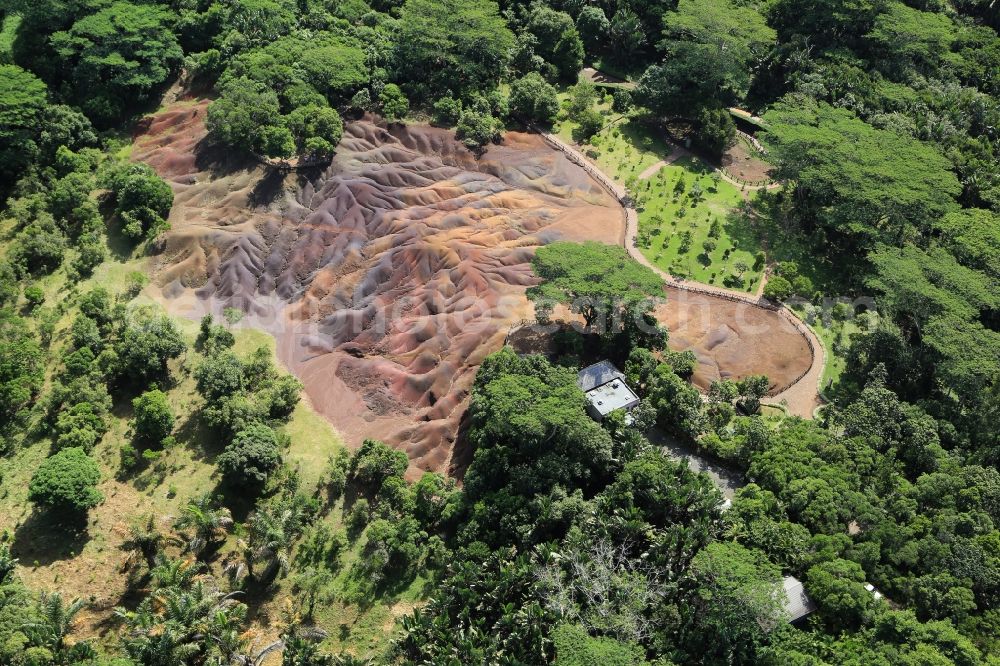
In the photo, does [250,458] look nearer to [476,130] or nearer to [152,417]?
[152,417]

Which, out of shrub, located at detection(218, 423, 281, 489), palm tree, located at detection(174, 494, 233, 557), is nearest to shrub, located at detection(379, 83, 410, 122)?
shrub, located at detection(218, 423, 281, 489)

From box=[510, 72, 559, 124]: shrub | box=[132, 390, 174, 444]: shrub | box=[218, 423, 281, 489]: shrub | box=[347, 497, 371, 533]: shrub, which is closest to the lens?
box=[347, 497, 371, 533]: shrub

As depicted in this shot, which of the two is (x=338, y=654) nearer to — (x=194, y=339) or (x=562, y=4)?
(x=194, y=339)

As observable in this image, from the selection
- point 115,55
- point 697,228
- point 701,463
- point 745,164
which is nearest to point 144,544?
point 701,463

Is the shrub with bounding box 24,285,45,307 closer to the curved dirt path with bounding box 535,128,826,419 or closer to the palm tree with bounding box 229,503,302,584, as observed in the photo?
the palm tree with bounding box 229,503,302,584

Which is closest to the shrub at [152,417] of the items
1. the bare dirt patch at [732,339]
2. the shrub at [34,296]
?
the shrub at [34,296]

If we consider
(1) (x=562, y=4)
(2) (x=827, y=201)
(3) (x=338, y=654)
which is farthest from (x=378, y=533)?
(1) (x=562, y=4)
